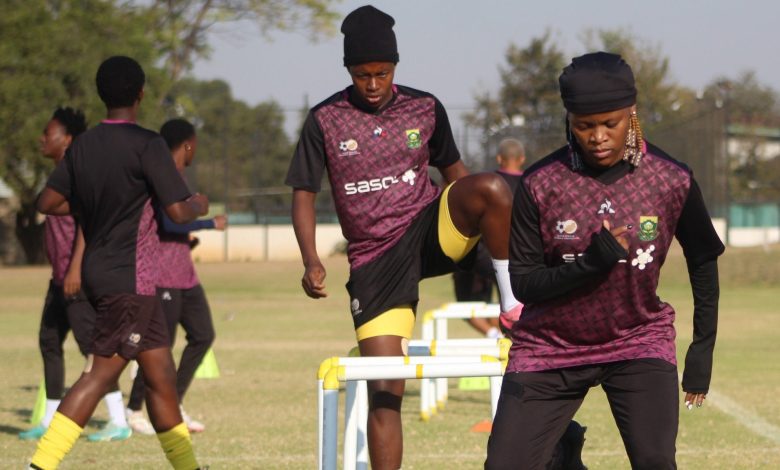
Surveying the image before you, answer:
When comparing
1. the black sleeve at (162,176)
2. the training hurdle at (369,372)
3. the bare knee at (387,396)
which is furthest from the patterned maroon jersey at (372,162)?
the training hurdle at (369,372)

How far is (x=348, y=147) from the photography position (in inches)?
260

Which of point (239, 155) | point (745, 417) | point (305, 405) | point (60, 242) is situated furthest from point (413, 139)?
point (239, 155)

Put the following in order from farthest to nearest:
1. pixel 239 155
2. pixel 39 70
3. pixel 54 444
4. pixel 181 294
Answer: pixel 239 155
pixel 39 70
pixel 181 294
pixel 54 444

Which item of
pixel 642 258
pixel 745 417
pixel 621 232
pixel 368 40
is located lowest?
pixel 745 417

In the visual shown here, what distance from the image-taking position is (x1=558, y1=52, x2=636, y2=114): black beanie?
487cm

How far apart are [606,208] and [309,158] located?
202 centimetres

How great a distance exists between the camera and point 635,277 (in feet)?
16.5

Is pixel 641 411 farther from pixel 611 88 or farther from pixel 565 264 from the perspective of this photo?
pixel 611 88

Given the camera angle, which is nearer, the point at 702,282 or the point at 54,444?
the point at 702,282

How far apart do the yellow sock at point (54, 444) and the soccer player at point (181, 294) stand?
310 cm

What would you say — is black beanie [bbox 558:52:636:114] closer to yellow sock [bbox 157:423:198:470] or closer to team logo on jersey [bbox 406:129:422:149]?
team logo on jersey [bbox 406:129:422:149]

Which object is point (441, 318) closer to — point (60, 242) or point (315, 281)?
point (60, 242)

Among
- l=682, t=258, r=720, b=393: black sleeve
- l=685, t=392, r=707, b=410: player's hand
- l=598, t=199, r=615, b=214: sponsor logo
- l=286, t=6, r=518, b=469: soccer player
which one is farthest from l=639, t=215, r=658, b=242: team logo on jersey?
l=286, t=6, r=518, b=469: soccer player

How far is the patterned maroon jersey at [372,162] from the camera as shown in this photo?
6.54m
